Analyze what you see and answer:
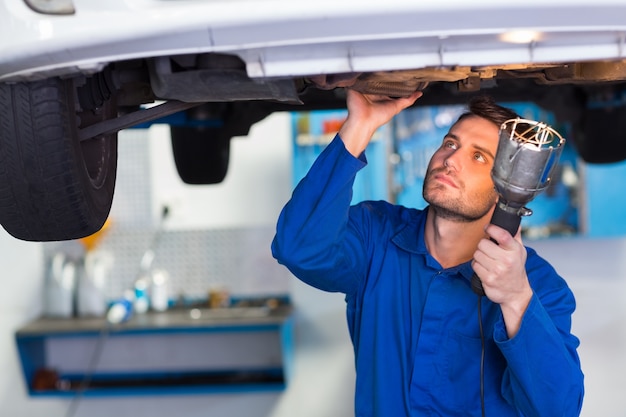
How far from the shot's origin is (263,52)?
1179 millimetres

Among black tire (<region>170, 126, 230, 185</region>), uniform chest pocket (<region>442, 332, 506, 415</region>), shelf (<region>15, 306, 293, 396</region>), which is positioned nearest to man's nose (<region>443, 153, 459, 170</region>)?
uniform chest pocket (<region>442, 332, 506, 415</region>)

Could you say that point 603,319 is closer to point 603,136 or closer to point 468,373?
point 603,136

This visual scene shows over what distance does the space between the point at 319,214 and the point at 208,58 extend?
40 cm

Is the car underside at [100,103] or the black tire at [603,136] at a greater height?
the car underside at [100,103]

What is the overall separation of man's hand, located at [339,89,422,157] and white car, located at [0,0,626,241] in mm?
39

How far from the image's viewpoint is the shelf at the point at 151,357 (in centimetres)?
422

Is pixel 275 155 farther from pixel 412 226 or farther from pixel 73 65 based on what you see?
pixel 73 65

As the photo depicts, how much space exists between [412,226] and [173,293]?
2.82 m

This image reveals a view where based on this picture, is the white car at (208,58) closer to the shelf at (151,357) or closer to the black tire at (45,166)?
the black tire at (45,166)

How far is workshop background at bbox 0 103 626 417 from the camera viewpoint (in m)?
4.22

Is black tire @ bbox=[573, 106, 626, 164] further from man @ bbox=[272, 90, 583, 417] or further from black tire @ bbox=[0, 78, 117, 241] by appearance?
black tire @ bbox=[0, 78, 117, 241]

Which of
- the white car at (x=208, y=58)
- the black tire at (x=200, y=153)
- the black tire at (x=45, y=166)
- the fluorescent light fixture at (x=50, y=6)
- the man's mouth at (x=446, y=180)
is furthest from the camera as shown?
the black tire at (x=200, y=153)

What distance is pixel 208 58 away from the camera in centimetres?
132

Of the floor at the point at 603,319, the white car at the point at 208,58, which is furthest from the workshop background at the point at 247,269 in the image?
the white car at the point at 208,58
